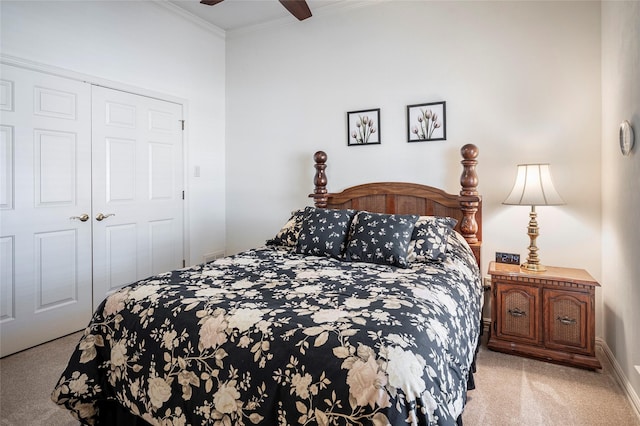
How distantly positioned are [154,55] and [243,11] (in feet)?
3.24

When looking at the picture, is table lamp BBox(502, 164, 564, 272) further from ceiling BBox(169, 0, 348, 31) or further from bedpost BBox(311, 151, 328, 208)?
ceiling BBox(169, 0, 348, 31)

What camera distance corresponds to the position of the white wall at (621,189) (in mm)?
1922

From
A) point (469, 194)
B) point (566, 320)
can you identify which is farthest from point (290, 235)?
point (566, 320)

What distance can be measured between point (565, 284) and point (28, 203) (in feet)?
12.3

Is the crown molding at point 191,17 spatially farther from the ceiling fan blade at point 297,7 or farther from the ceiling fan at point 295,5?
the ceiling fan blade at point 297,7

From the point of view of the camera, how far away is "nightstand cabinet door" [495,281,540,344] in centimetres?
240

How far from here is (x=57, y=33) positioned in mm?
2756

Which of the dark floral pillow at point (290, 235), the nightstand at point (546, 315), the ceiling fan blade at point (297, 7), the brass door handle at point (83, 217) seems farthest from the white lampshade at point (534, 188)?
the brass door handle at point (83, 217)

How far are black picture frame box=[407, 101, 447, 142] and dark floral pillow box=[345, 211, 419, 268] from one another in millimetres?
931

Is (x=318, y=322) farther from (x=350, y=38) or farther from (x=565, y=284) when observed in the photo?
(x=350, y=38)

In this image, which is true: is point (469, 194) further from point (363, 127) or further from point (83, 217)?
point (83, 217)

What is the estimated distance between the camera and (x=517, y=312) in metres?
2.45

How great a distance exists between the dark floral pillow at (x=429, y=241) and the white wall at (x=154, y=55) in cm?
250

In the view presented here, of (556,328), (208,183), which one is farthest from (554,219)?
(208,183)
